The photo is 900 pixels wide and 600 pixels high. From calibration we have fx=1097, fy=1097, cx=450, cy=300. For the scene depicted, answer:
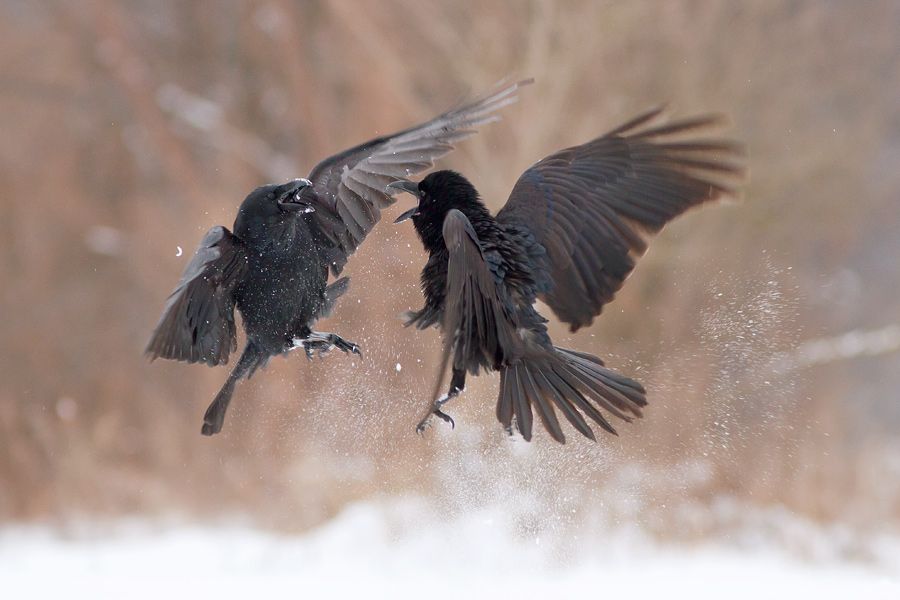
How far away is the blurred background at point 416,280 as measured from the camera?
6.57m

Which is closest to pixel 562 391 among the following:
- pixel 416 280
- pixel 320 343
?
pixel 320 343

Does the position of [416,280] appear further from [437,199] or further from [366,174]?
[437,199]

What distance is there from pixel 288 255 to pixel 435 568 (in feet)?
10.5

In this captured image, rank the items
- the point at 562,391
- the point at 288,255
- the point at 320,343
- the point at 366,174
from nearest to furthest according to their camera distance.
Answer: the point at 562,391
the point at 288,255
the point at 320,343
the point at 366,174

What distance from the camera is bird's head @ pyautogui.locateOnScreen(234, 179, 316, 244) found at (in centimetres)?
400

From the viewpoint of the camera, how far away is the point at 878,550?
7.36 meters

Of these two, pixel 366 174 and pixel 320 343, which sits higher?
pixel 366 174

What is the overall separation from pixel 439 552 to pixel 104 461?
4.10 meters

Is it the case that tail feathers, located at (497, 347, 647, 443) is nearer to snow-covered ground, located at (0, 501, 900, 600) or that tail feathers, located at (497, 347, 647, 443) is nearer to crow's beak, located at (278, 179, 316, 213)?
crow's beak, located at (278, 179, 316, 213)

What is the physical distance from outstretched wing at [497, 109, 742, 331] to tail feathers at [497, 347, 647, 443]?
1.06ft

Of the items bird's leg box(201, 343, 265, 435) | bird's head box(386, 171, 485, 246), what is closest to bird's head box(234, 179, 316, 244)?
bird's head box(386, 171, 485, 246)

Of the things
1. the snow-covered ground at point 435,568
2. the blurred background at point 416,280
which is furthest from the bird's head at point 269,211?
the snow-covered ground at point 435,568

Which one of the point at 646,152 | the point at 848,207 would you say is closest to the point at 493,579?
the point at 646,152

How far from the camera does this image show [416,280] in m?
6.39
